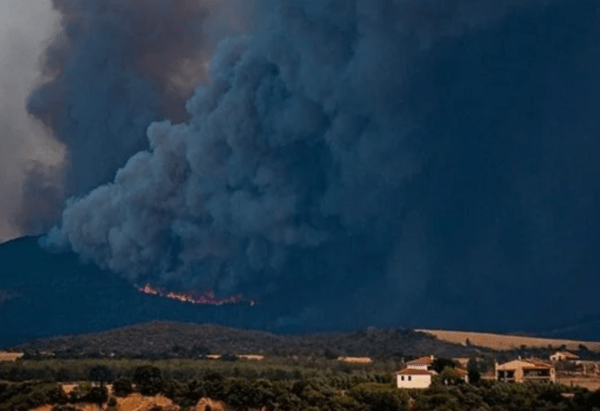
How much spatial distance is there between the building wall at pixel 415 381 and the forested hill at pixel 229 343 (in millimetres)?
28401

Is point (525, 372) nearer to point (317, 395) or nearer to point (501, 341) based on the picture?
point (317, 395)

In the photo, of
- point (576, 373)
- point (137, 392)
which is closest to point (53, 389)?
point (137, 392)

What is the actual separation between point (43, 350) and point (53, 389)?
44039 millimetres

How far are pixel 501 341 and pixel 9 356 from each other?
49.7 metres

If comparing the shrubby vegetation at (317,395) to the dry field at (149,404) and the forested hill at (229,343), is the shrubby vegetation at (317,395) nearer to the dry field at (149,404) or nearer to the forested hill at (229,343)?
the dry field at (149,404)

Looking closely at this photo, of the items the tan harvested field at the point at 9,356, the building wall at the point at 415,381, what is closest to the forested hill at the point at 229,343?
the tan harvested field at the point at 9,356

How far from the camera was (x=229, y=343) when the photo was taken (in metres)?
113

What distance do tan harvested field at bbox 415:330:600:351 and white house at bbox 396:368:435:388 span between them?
44.4 m

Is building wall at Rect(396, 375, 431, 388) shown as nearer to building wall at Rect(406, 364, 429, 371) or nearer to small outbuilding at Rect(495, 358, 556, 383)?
building wall at Rect(406, 364, 429, 371)

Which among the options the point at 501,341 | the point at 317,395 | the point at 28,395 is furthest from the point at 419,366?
the point at 501,341

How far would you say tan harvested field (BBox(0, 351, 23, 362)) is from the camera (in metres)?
91.7

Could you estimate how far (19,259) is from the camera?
7559 inches

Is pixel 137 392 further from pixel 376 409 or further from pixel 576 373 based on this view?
pixel 576 373

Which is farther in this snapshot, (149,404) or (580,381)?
(580,381)
